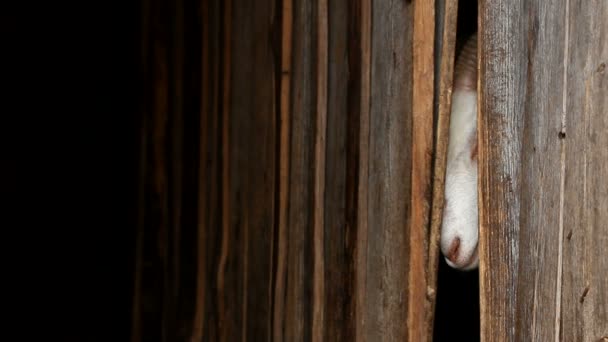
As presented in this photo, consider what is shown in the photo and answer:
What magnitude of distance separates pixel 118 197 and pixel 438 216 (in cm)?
183

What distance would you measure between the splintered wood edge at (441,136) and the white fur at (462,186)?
0.11 ft

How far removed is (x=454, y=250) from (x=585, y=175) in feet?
1.09

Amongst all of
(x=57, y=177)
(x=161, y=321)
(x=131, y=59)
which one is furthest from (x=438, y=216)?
(x=57, y=177)

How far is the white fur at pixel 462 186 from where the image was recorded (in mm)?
1262

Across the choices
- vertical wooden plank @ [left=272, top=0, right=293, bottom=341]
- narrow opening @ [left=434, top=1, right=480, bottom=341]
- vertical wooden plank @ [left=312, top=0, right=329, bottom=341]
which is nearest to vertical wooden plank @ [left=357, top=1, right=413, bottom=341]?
vertical wooden plank @ [left=312, top=0, right=329, bottom=341]

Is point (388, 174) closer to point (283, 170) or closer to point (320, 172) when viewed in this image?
point (320, 172)

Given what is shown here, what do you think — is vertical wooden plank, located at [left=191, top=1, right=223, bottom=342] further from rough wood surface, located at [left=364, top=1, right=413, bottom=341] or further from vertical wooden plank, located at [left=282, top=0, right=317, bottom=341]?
rough wood surface, located at [left=364, top=1, right=413, bottom=341]

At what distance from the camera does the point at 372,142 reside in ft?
4.70

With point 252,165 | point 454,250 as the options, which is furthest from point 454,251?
point 252,165

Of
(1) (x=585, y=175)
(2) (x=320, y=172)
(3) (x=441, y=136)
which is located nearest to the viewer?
(1) (x=585, y=175)

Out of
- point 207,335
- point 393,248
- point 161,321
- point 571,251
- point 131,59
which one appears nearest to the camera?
point 571,251

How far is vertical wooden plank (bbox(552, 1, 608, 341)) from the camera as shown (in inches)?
37.1

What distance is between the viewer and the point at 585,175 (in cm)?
97

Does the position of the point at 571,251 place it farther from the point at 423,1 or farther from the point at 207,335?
the point at 207,335
